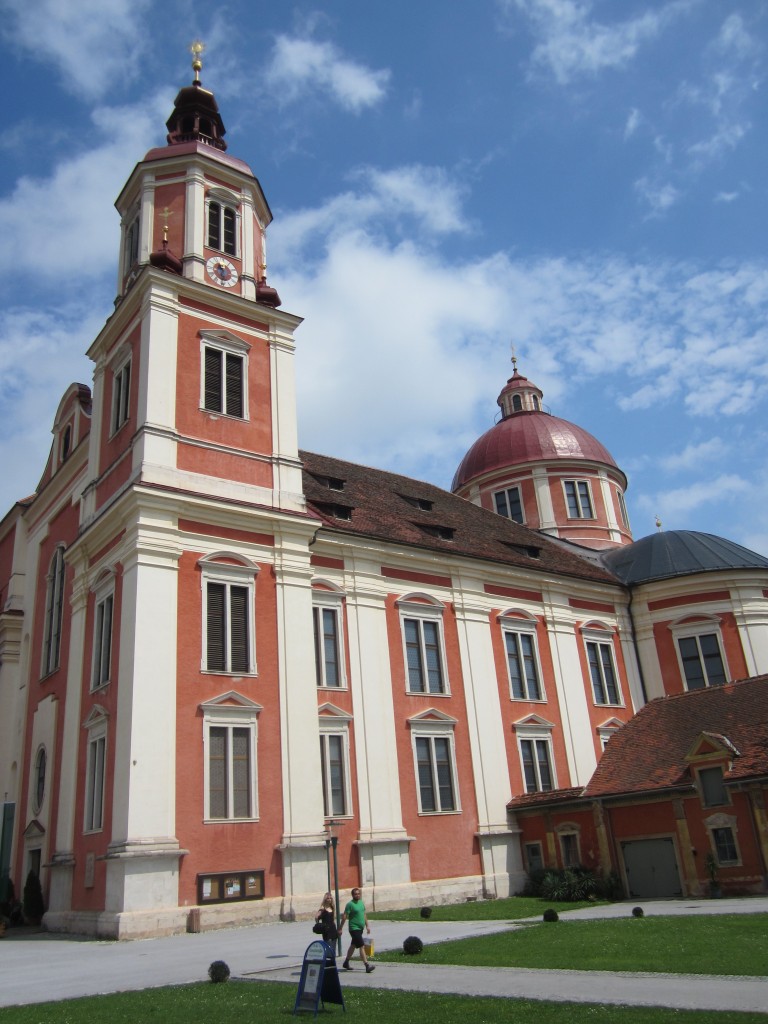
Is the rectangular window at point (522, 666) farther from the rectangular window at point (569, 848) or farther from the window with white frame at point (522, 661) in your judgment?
the rectangular window at point (569, 848)

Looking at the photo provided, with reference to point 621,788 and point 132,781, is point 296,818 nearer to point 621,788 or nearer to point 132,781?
point 132,781

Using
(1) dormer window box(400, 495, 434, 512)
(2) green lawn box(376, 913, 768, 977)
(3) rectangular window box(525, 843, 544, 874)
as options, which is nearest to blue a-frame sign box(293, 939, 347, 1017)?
(2) green lawn box(376, 913, 768, 977)

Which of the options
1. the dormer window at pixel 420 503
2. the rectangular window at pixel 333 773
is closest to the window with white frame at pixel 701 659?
the dormer window at pixel 420 503

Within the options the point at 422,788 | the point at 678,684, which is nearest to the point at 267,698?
the point at 422,788

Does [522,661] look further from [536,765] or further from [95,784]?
[95,784]

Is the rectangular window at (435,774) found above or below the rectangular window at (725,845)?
above

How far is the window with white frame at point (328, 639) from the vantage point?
25.0 m

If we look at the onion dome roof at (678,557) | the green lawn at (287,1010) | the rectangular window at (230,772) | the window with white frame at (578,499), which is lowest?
the green lawn at (287,1010)

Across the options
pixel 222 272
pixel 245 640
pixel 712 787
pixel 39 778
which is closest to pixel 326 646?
pixel 245 640

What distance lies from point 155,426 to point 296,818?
10642 mm

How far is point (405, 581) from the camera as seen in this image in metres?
28.0

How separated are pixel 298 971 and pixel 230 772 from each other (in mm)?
8704

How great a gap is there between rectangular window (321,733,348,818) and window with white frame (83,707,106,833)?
562 cm

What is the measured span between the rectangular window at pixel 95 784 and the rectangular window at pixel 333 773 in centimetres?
562
